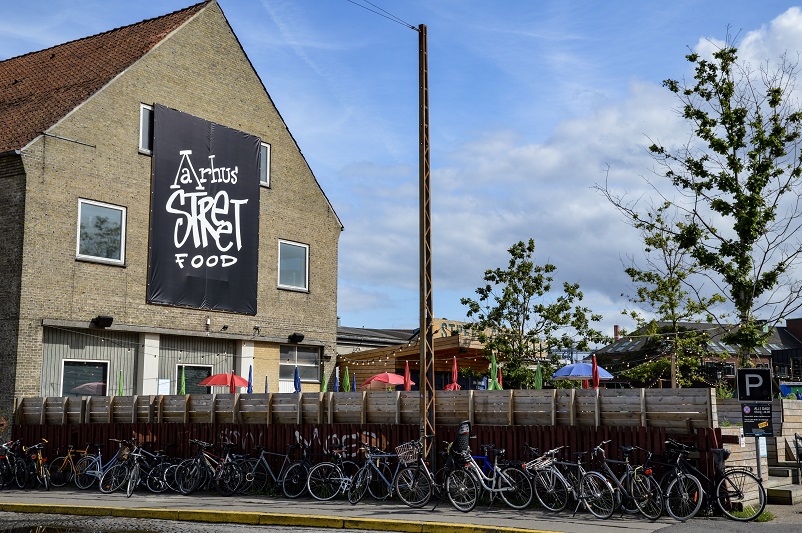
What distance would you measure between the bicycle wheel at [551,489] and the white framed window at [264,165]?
18.0m

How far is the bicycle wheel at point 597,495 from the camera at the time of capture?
1413 centimetres

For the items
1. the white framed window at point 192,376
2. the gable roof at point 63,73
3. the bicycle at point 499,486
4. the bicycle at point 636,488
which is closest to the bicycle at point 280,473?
the bicycle at point 499,486

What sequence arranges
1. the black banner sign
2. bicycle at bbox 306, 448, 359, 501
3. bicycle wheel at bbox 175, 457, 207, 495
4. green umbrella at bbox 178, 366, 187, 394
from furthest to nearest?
the black banner sign
green umbrella at bbox 178, 366, 187, 394
bicycle wheel at bbox 175, 457, 207, 495
bicycle at bbox 306, 448, 359, 501

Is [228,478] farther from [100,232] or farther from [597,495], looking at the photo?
[100,232]

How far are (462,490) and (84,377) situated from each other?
13365 millimetres

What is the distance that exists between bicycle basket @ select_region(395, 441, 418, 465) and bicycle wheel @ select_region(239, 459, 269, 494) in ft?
11.2

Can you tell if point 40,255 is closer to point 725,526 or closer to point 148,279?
point 148,279

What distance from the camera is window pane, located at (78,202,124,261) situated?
24.6m

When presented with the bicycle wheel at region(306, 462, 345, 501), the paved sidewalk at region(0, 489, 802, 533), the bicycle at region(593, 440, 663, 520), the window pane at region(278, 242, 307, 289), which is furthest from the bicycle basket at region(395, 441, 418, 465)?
the window pane at region(278, 242, 307, 289)

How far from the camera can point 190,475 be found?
61.0 ft

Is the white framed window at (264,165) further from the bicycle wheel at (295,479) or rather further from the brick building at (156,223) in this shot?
the bicycle wheel at (295,479)

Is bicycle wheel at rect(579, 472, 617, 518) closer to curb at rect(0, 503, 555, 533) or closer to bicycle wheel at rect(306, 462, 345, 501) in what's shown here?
curb at rect(0, 503, 555, 533)

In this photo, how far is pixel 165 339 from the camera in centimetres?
2675

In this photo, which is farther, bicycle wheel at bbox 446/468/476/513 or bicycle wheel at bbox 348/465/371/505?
bicycle wheel at bbox 348/465/371/505
